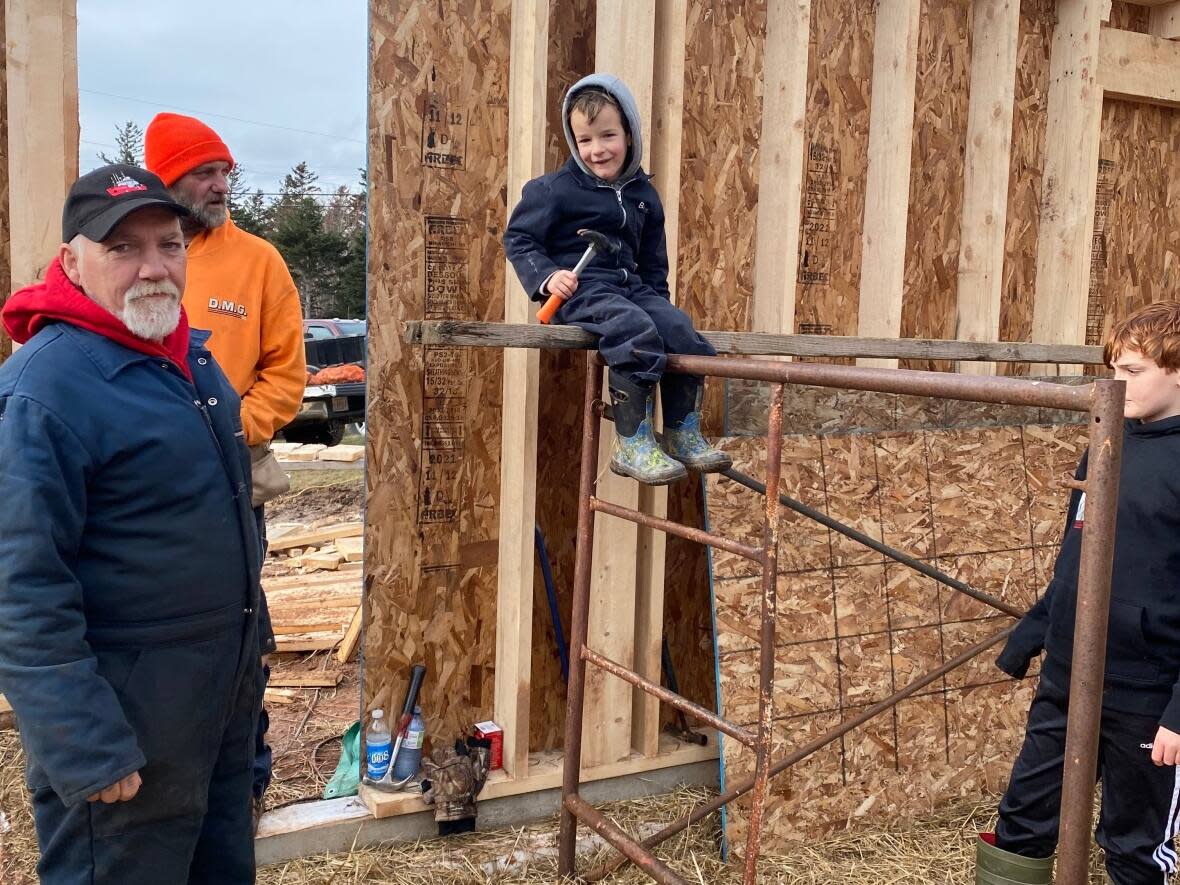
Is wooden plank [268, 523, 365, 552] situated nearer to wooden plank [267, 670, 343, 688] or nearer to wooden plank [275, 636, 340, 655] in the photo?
wooden plank [275, 636, 340, 655]

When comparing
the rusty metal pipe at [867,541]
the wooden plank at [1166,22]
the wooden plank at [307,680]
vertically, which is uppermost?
the wooden plank at [1166,22]

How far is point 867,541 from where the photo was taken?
3.52 metres

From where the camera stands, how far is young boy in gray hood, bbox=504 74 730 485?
2912 mm

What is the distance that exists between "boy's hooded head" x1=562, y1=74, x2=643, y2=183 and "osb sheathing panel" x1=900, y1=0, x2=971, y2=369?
211 centimetres

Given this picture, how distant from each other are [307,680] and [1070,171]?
4.66m

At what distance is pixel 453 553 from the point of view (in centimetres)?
389

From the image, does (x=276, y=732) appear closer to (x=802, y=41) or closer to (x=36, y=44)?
(x=36, y=44)

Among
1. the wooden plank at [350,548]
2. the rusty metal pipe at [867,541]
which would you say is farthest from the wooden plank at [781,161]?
the wooden plank at [350,548]

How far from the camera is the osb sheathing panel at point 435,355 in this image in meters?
3.64

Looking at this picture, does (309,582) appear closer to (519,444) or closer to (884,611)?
(519,444)

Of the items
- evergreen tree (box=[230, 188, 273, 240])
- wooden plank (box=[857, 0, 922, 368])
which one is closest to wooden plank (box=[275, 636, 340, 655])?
wooden plank (box=[857, 0, 922, 368])

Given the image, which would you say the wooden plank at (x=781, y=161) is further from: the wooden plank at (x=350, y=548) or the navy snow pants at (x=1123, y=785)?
the wooden plank at (x=350, y=548)

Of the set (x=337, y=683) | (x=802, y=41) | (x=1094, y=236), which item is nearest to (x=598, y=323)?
(x=802, y=41)

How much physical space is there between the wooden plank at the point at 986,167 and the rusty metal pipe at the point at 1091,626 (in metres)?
3.02
